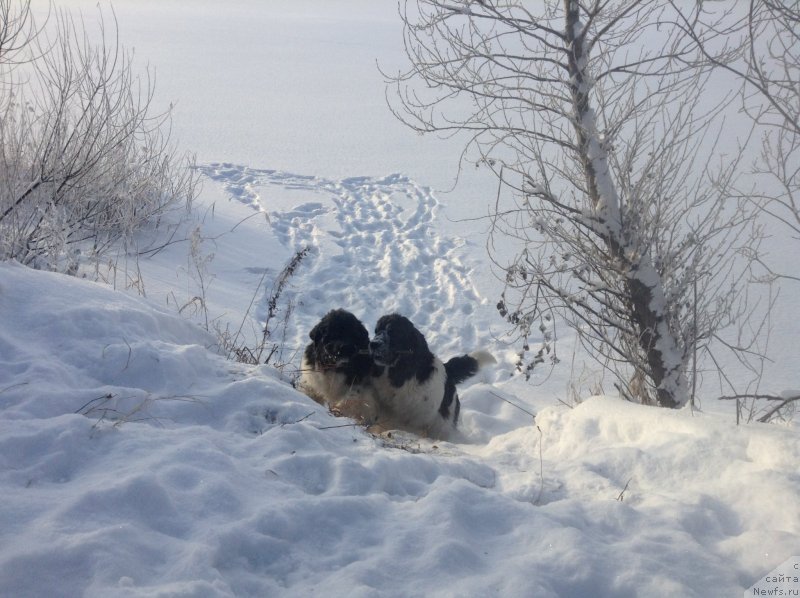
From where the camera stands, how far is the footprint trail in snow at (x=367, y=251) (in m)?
9.02

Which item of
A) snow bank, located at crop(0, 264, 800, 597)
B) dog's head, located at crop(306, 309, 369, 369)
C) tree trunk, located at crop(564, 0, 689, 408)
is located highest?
tree trunk, located at crop(564, 0, 689, 408)

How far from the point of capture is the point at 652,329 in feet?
18.5

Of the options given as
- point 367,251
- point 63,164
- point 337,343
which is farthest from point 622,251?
point 367,251

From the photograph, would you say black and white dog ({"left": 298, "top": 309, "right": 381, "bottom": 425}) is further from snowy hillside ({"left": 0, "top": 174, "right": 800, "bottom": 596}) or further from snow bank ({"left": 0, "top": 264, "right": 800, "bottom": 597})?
snow bank ({"left": 0, "top": 264, "right": 800, "bottom": 597})

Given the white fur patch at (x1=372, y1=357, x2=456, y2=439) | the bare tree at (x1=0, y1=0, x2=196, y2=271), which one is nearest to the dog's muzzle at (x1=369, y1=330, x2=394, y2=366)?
the white fur patch at (x1=372, y1=357, x2=456, y2=439)

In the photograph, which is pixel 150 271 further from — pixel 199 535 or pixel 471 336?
pixel 199 535

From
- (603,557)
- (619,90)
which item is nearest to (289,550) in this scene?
(603,557)

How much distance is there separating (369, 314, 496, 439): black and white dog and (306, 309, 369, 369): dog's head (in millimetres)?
117

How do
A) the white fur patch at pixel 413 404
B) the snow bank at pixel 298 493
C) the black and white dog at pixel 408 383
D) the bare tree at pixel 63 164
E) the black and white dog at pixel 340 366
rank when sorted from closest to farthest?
the snow bank at pixel 298 493
the black and white dog at pixel 340 366
the black and white dog at pixel 408 383
the white fur patch at pixel 413 404
the bare tree at pixel 63 164

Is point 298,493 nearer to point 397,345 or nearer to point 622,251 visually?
→ point 397,345

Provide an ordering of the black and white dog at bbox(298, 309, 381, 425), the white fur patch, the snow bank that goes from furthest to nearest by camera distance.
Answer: the white fur patch < the black and white dog at bbox(298, 309, 381, 425) < the snow bank

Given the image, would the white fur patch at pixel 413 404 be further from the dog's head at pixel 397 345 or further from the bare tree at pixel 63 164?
the bare tree at pixel 63 164

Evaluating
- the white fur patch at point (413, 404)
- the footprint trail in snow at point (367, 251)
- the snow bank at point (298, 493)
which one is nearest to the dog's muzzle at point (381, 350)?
the white fur patch at point (413, 404)

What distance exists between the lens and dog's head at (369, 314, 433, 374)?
5152 mm
